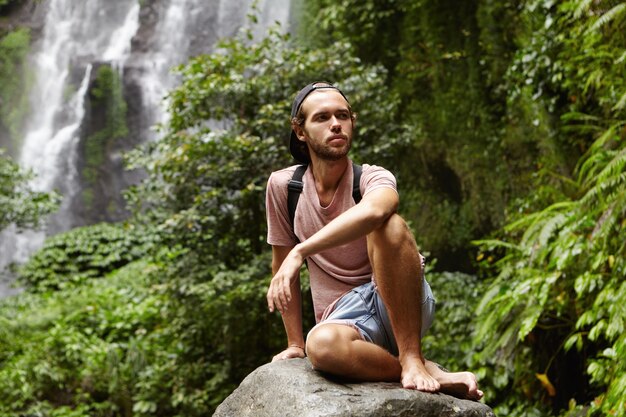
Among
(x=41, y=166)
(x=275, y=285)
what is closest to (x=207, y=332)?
(x=275, y=285)

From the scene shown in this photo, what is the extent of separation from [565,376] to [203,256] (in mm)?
3749

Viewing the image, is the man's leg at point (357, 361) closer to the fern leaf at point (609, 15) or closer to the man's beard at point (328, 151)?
the man's beard at point (328, 151)

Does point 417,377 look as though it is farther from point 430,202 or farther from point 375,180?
point 430,202

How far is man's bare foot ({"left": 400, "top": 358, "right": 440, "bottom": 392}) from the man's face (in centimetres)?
91

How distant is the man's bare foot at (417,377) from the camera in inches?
117

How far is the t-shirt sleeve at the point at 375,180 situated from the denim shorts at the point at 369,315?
1.41ft

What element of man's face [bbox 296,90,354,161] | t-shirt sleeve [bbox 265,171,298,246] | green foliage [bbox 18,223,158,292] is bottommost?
t-shirt sleeve [bbox 265,171,298,246]

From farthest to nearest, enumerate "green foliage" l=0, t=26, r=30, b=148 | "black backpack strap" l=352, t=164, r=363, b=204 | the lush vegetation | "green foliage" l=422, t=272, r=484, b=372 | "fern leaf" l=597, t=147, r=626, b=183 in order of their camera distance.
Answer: "green foliage" l=0, t=26, r=30, b=148 < "green foliage" l=422, t=272, r=484, b=372 < the lush vegetation < "fern leaf" l=597, t=147, r=626, b=183 < "black backpack strap" l=352, t=164, r=363, b=204

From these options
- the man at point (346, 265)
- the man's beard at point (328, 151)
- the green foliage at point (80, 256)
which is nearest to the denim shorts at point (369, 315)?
the man at point (346, 265)

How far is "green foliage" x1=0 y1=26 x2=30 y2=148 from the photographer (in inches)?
731

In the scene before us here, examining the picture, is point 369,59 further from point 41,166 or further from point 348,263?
point 41,166

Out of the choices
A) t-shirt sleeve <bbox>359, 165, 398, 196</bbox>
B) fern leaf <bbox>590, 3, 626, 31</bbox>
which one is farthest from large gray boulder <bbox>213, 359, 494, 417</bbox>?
fern leaf <bbox>590, 3, 626, 31</bbox>

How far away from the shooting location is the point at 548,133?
7.27 meters

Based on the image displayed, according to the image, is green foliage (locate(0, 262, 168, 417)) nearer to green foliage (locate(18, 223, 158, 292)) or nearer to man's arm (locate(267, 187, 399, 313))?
green foliage (locate(18, 223, 158, 292))
